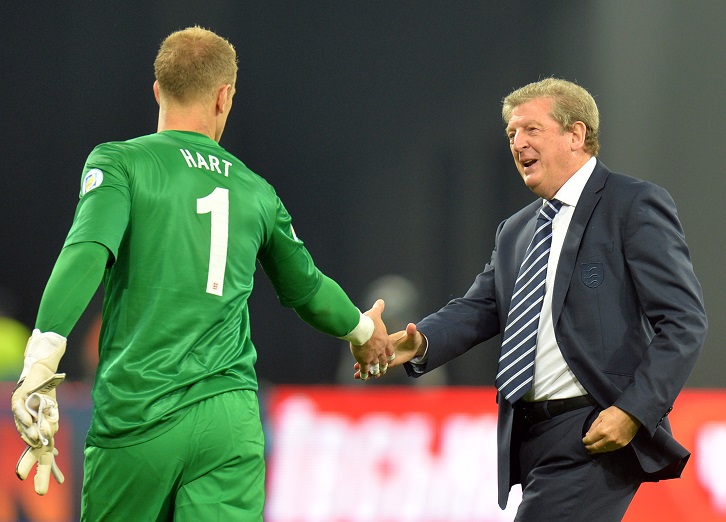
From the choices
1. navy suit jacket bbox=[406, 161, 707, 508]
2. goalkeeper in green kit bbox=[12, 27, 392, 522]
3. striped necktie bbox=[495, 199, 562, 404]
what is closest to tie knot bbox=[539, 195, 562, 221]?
striped necktie bbox=[495, 199, 562, 404]

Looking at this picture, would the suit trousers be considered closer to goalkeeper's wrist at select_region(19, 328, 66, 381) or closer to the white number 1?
the white number 1

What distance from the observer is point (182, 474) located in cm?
260

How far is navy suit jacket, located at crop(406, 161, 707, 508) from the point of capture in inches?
113

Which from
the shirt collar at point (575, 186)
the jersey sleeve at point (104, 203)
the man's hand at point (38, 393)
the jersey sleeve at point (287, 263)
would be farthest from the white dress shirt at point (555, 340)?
the man's hand at point (38, 393)

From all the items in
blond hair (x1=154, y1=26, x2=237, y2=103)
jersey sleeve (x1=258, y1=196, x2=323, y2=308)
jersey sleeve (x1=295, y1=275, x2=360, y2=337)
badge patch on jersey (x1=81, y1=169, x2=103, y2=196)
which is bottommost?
jersey sleeve (x1=295, y1=275, x2=360, y2=337)

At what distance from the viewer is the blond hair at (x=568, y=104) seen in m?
3.36

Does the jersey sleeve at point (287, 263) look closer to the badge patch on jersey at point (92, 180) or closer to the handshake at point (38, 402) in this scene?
the badge patch on jersey at point (92, 180)

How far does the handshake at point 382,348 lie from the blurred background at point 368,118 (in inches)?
169

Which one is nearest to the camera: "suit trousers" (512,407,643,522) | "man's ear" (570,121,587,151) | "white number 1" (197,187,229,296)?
"white number 1" (197,187,229,296)

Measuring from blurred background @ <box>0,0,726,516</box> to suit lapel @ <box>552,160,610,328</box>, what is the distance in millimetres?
4638

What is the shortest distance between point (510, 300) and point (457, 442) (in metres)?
2.24

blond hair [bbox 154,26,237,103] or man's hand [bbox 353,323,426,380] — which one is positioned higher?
blond hair [bbox 154,26,237,103]

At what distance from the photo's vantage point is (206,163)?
275 centimetres

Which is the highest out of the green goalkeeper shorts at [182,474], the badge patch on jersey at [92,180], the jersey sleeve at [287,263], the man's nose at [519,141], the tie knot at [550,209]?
the man's nose at [519,141]
